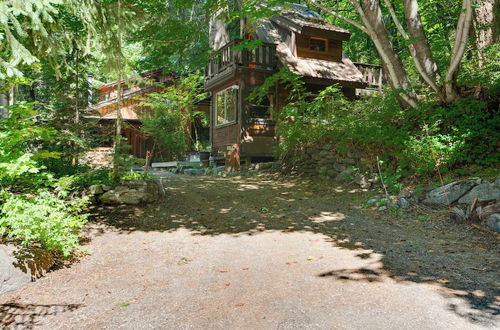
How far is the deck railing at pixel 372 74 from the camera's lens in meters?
19.6

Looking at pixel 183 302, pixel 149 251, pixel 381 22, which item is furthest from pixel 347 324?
pixel 381 22

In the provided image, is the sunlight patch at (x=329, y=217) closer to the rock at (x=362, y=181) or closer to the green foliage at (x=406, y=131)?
the green foliage at (x=406, y=131)

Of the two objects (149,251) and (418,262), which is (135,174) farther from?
(418,262)

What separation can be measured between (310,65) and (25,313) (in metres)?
16.8

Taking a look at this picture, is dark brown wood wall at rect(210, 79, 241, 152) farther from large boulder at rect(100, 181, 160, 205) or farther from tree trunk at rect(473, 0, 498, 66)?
tree trunk at rect(473, 0, 498, 66)

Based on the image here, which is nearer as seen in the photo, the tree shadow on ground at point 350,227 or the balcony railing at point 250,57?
the tree shadow on ground at point 350,227

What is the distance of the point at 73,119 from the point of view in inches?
389

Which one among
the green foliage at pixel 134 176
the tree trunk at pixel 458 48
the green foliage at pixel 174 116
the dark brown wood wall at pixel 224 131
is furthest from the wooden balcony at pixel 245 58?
the tree trunk at pixel 458 48

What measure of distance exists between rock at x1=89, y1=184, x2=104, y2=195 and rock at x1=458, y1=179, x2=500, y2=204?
776cm

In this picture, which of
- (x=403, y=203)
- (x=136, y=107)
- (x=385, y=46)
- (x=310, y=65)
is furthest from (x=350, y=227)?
(x=136, y=107)

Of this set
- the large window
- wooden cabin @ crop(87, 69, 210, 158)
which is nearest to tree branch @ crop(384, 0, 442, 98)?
the large window

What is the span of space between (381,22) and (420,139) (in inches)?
141

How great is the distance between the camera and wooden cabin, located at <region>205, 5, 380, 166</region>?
651 inches

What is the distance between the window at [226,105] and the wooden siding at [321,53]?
425 cm
